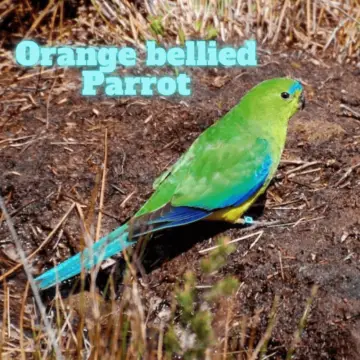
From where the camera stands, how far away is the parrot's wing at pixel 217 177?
15.3 ft

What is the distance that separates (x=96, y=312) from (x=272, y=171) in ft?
6.95

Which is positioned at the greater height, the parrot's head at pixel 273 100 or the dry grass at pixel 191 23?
the parrot's head at pixel 273 100

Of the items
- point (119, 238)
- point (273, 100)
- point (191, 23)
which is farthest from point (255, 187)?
point (191, 23)

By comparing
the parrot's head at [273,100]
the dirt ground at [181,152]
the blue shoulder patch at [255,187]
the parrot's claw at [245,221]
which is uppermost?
the parrot's head at [273,100]

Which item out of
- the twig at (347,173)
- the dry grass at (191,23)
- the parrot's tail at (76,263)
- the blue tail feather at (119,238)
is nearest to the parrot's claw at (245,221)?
the blue tail feather at (119,238)

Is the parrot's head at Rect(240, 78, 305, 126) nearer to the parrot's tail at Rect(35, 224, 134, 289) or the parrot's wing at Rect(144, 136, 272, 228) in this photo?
the parrot's wing at Rect(144, 136, 272, 228)

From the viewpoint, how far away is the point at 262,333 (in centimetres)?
435

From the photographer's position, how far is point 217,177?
4785 millimetres

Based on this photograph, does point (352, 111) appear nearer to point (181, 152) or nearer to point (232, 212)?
point (181, 152)

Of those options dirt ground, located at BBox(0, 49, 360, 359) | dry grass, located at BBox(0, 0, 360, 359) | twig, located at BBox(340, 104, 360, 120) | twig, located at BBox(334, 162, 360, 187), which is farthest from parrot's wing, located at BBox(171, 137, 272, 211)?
dry grass, located at BBox(0, 0, 360, 359)

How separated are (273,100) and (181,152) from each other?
0.71m

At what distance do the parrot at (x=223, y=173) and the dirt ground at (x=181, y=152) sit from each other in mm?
316

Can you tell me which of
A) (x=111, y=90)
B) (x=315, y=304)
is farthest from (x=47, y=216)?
(x=315, y=304)

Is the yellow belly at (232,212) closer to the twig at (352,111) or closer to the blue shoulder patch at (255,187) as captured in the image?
the blue shoulder patch at (255,187)
